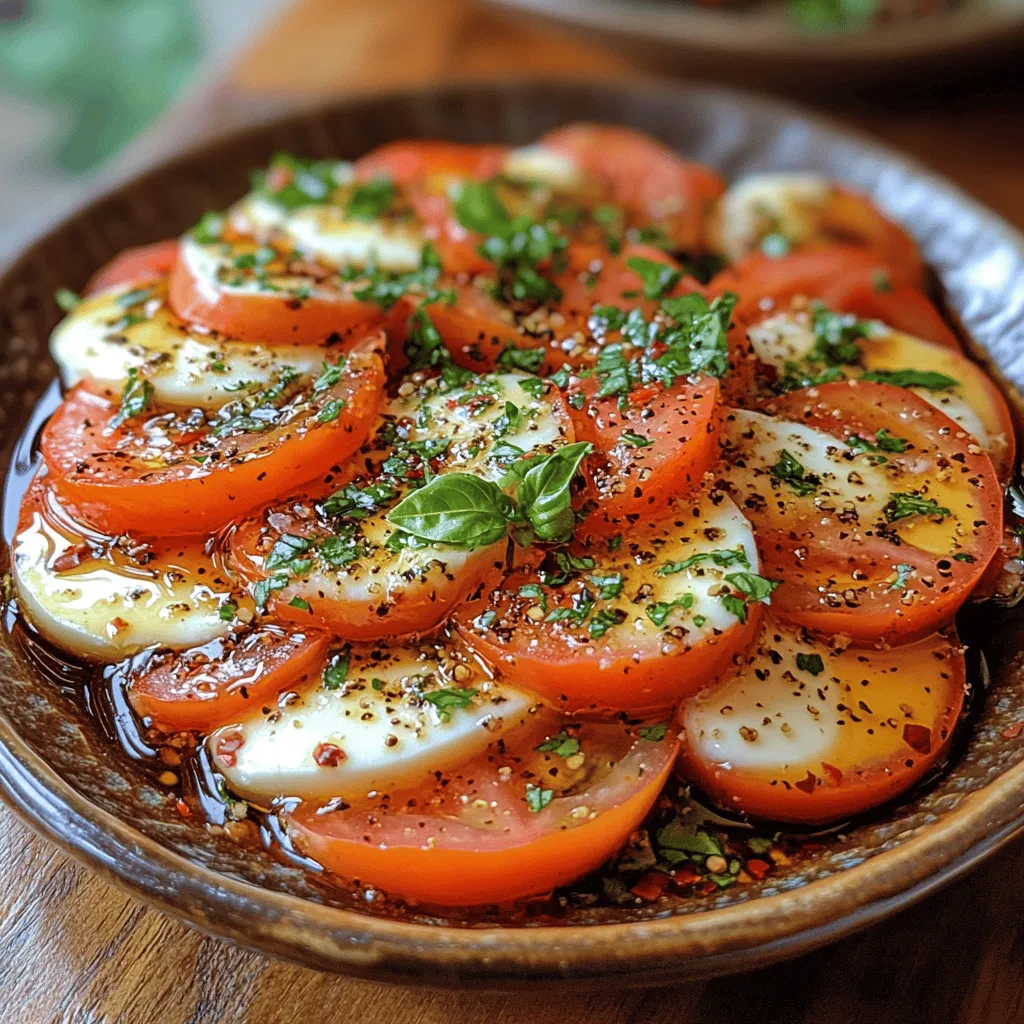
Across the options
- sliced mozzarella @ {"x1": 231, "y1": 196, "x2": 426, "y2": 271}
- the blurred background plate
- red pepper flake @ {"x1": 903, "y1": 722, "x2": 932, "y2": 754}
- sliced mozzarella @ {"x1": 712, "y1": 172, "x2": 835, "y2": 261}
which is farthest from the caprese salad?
the blurred background plate

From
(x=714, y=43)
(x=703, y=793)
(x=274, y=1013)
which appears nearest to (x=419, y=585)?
(x=703, y=793)

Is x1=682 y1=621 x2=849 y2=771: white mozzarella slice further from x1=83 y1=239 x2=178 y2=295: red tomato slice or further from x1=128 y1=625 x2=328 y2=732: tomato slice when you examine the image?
x1=83 y1=239 x2=178 y2=295: red tomato slice

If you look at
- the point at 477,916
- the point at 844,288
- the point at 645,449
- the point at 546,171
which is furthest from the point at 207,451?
the point at 844,288

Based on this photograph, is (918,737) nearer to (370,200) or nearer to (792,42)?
(370,200)

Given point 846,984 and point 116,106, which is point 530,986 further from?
point 116,106

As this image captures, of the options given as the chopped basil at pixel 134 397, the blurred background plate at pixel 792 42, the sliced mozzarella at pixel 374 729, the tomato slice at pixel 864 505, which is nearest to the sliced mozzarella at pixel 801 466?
the tomato slice at pixel 864 505

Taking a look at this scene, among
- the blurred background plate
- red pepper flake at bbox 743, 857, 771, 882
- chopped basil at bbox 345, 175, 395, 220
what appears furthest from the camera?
the blurred background plate
